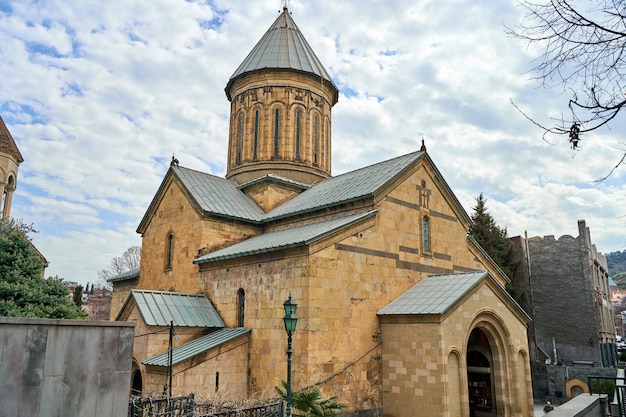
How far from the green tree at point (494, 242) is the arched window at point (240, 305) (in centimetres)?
1661

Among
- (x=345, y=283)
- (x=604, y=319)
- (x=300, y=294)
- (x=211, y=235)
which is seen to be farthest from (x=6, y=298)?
(x=604, y=319)

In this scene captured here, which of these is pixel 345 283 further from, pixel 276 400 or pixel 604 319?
pixel 604 319

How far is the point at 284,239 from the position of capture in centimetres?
1273

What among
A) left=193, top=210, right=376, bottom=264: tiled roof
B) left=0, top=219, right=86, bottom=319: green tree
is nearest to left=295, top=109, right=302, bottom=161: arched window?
left=193, top=210, right=376, bottom=264: tiled roof

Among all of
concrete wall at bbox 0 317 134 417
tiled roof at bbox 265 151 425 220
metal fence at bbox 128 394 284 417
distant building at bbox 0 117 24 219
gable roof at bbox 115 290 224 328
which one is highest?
distant building at bbox 0 117 24 219

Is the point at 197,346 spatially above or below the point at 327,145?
below

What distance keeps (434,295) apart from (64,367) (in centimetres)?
879

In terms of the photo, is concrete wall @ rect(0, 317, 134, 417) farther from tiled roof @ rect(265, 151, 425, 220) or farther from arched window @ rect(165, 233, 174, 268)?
arched window @ rect(165, 233, 174, 268)

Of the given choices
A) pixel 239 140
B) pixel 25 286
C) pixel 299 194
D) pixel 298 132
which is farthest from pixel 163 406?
pixel 239 140

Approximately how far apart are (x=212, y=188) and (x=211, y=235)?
2559mm

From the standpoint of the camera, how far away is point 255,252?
1240cm

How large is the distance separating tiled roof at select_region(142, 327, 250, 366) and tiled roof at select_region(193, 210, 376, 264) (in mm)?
2070

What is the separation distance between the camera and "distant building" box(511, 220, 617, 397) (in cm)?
2497

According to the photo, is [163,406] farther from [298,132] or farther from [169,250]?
[298,132]
